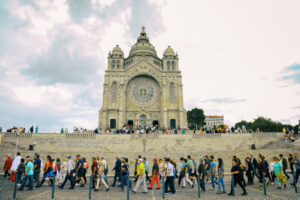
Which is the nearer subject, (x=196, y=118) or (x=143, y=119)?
(x=143, y=119)

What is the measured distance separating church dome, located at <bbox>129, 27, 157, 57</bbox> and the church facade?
21.1 feet

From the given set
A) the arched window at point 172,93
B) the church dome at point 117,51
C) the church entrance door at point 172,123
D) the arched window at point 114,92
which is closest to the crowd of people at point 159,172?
the church entrance door at point 172,123

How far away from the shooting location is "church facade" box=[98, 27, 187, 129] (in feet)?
136

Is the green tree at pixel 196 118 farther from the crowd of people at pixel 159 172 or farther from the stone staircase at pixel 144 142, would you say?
the crowd of people at pixel 159 172

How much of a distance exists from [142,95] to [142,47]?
1546 centimetres

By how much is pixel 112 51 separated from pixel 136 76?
8.88 m

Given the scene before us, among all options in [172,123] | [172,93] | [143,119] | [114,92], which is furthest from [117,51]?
[172,123]

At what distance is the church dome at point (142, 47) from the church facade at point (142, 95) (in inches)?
253

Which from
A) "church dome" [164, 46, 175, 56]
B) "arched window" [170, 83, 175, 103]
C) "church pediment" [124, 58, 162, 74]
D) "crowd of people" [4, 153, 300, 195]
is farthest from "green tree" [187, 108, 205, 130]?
"crowd of people" [4, 153, 300, 195]

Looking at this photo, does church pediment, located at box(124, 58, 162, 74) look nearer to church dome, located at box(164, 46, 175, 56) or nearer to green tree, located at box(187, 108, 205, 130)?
church dome, located at box(164, 46, 175, 56)

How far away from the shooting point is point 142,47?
173 ft

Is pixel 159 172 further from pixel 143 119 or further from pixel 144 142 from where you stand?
pixel 143 119

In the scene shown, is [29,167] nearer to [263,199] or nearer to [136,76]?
[263,199]

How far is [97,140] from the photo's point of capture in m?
26.3
